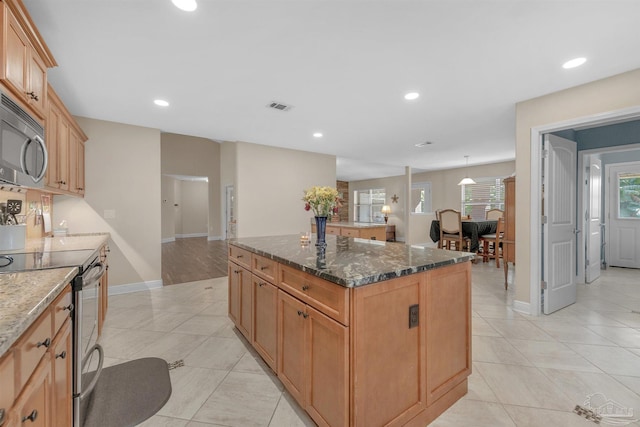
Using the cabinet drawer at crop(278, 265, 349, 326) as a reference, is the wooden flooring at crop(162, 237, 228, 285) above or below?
below

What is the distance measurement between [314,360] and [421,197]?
8.84m

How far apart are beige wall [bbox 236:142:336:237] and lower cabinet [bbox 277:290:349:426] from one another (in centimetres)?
368

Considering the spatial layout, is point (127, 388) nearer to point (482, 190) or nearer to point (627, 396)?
point (627, 396)

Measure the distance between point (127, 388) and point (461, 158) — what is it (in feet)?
23.7

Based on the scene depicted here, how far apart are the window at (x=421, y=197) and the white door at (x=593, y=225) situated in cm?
448

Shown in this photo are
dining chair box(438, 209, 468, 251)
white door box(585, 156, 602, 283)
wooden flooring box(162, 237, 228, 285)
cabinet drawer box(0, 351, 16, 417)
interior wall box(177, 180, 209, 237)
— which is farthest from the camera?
interior wall box(177, 180, 209, 237)

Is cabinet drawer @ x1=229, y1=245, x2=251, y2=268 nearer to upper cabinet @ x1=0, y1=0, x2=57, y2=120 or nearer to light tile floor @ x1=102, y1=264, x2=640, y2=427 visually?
light tile floor @ x1=102, y1=264, x2=640, y2=427

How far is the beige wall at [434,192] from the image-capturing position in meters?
7.59

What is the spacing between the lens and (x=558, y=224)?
321 centimetres

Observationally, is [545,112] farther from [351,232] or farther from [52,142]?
[52,142]

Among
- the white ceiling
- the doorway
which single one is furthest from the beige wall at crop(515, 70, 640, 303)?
the white ceiling

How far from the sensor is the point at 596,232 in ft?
15.6

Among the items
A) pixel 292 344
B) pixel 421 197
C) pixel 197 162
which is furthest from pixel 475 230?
pixel 197 162

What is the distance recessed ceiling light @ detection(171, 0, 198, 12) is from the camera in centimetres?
169
